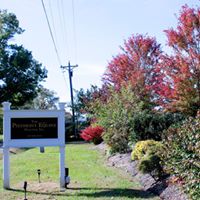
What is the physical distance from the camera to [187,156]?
6984mm

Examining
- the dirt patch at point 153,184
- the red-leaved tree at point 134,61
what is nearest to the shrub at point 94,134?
the red-leaved tree at point 134,61

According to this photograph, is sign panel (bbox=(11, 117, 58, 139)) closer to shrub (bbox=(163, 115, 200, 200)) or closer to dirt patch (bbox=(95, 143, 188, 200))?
dirt patch (bbox=(95, 143, 188, 200))

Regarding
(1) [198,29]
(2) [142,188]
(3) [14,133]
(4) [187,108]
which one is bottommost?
(2) [142,188]

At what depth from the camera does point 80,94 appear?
150 feet

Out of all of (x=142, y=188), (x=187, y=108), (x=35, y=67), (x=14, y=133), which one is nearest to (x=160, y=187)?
(x=142, y=188)

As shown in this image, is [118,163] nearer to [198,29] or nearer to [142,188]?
[142,188]

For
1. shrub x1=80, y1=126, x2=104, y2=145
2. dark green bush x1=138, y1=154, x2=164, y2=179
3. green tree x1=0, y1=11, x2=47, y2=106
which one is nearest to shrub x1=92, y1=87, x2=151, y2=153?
dark green bush x1=138, y1=154, x2=164, y2=179

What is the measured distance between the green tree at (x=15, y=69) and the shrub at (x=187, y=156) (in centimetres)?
3961

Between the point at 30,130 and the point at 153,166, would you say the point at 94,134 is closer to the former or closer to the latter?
the point at 30,130

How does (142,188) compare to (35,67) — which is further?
(35,67)

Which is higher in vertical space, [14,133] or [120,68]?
[120,68]

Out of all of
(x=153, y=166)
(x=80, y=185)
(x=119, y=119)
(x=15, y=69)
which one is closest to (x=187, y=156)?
(x=153, y=166)

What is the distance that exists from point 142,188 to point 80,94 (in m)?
35.5

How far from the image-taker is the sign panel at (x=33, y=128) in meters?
11.2
